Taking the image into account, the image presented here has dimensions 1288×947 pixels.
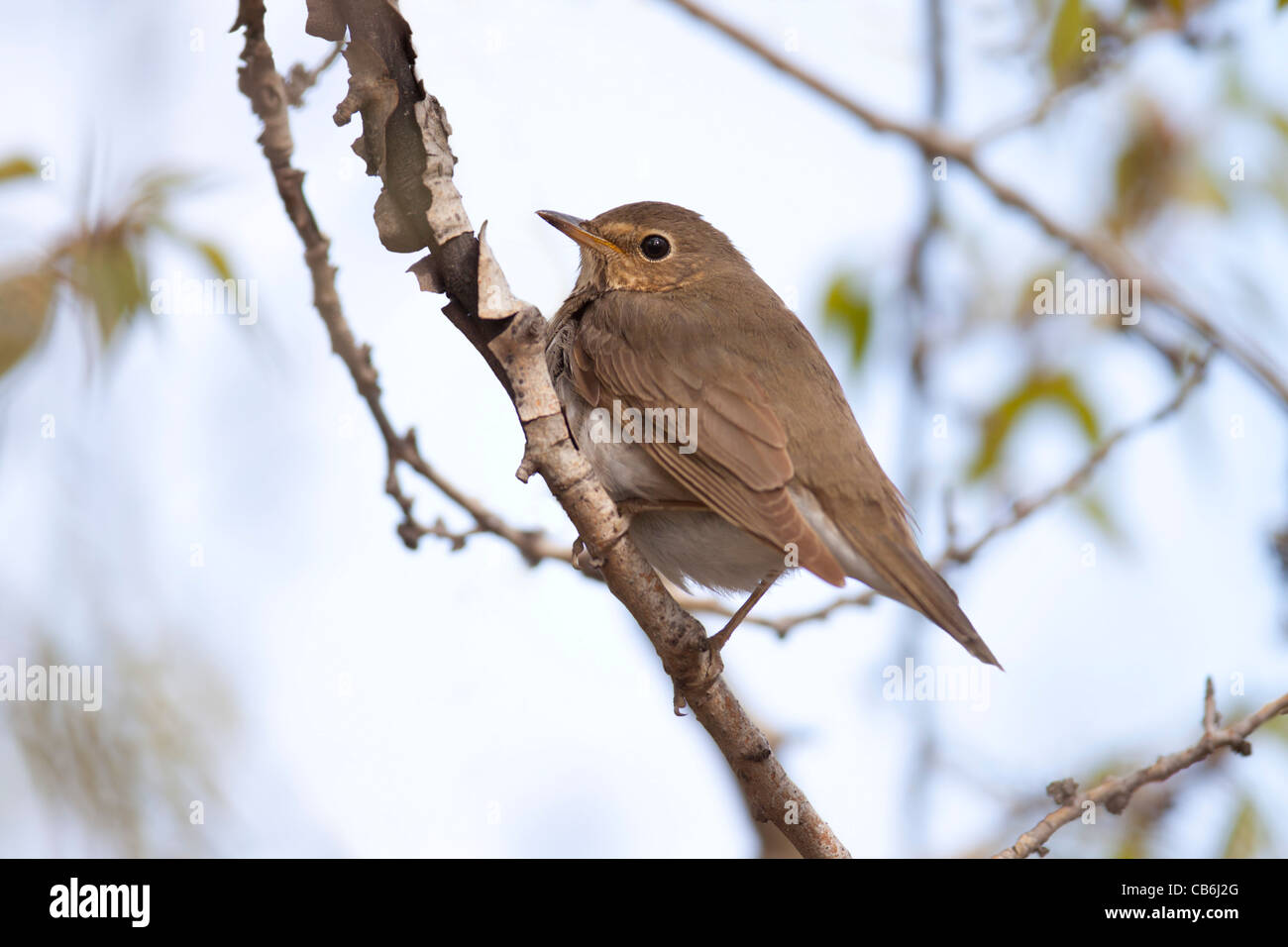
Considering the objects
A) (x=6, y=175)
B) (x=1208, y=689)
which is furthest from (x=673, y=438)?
(x=6, y=175)

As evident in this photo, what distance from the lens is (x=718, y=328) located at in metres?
5.49

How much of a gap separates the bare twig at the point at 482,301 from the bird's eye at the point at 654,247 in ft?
7.20

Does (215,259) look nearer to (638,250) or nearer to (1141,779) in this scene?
(638,250)

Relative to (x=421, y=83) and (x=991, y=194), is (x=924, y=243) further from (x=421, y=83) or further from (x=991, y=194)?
(x=421, y=83)

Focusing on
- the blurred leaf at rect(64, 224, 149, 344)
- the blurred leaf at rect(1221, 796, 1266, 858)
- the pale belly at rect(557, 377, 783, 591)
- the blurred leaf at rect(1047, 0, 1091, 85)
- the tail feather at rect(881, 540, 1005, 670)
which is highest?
the blurred leaf at rect(1047, 0, 1091, 85)

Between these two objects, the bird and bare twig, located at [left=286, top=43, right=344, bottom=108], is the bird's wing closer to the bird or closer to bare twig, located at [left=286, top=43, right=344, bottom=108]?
the bird

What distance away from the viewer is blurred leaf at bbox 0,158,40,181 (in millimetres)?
3918

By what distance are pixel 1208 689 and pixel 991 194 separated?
2.83 metres

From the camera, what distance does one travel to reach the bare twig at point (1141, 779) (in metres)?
3.97

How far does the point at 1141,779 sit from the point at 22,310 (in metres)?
3.91

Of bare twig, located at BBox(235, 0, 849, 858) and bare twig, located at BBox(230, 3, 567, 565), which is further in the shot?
bare twig, located at BBox(230, 3, 567, 565)

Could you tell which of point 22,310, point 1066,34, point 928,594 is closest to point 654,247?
point 1066,34

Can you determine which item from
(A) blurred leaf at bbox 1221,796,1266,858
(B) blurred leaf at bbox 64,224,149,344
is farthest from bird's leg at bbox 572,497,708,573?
(A) blurred leaf at bbox 1221,796,1266,858

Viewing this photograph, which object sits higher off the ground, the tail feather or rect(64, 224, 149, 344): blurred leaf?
rect(64, 224, 149, 344): blurred leaf
